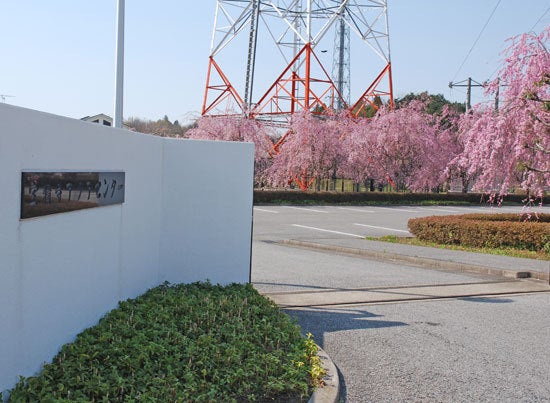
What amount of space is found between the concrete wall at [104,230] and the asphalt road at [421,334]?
156 cm

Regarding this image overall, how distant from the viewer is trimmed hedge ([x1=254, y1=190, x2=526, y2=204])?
3250 cm

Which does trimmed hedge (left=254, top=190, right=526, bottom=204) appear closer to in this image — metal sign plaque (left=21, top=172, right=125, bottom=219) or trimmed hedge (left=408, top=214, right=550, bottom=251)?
trimmed hedge (left=408, top=214, right=550, bottom=251)

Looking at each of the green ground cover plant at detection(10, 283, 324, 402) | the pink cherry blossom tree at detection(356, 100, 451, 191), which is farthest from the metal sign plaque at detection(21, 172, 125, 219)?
the pink cherry blossom tree at detection(356, 100, 451, 191)

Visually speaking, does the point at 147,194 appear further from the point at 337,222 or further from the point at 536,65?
the point at 337,222

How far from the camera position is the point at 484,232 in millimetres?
15164

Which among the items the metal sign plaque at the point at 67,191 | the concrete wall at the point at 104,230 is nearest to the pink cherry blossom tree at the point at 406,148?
the concrete wall at the point at 104,230

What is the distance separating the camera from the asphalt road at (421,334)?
201 inches

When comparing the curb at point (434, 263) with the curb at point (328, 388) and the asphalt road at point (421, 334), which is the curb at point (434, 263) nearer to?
the asphalt road at point (421, 334)

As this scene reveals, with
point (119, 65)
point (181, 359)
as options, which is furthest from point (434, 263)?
point (181, 359)

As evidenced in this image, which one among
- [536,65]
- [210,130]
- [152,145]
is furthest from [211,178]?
[210,130]

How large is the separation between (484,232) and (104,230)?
11.7 meters

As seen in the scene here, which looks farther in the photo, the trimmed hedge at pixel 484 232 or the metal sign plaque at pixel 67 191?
the trimmed hedge at pixel 484 232

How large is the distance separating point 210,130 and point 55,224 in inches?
1375

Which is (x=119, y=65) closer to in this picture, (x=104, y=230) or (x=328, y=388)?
(x=104, y=230)
